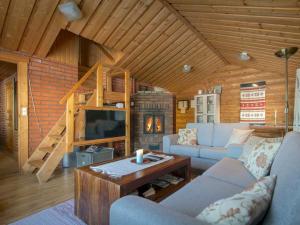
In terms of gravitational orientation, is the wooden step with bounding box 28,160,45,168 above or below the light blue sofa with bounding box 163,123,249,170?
below

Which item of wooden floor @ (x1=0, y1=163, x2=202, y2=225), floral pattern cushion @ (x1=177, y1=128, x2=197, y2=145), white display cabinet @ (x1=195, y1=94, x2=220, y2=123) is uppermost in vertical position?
white display cabinet @ (x1=195, y1=94, x2=220, y2=123)

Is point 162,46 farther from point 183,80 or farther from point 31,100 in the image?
point 31,100

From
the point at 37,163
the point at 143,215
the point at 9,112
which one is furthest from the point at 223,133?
the point at 9,112

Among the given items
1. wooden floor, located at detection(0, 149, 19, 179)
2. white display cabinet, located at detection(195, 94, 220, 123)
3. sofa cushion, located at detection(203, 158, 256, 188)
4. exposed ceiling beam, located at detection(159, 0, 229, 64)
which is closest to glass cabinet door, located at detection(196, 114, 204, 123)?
white display cabinet, located at detection(195, 94, 220, 123)

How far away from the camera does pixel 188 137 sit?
3.62 meters

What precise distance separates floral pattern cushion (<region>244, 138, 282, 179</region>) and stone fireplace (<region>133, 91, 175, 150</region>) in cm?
323

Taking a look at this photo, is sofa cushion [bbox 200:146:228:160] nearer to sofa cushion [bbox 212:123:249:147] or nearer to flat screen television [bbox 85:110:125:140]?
sofa cushion [bbox 212:123:249:147]

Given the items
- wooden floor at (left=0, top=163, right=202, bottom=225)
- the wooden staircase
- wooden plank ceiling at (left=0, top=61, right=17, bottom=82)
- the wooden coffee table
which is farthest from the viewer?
wooden plank ceiling at (left=0, top=61, right=17, bottom=82)

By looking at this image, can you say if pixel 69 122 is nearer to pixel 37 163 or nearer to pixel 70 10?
pixel 37 163

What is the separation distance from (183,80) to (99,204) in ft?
16.2

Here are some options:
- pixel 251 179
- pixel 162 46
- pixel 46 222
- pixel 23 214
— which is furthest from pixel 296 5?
pixel 23 214

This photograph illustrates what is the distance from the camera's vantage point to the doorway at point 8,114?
14.7ft

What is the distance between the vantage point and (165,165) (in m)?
2.00

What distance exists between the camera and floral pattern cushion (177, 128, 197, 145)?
3.58 m
